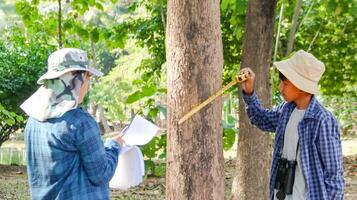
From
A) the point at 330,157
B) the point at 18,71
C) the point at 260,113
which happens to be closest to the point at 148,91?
the point at 260,113

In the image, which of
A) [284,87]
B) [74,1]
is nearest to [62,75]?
[284,87]

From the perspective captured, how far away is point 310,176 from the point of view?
3.38 meters

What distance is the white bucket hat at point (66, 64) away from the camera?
3.10m

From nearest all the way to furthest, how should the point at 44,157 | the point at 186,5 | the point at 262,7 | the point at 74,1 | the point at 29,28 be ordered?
the point at 44,157 → the point at 186,5 → the point at 262,7 → the point at 74,1 → the point at 29,28

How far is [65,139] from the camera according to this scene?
300cm

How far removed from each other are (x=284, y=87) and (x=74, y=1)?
5.03 meters

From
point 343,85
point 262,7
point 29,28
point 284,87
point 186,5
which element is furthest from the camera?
point 343,85

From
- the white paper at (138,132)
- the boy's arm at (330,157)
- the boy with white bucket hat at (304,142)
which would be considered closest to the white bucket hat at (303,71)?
the boy with white bucket hat at (304,142)

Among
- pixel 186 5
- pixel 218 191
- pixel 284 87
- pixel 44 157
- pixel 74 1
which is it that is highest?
pixel 74 1

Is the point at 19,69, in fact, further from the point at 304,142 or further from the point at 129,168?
the point at 304,142

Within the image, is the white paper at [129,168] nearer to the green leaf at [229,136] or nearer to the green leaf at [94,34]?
the green leaf at [229,136]

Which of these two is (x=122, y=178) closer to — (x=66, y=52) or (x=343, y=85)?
(x=66, y=52)

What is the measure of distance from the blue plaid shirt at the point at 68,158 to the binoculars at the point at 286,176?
0.97m

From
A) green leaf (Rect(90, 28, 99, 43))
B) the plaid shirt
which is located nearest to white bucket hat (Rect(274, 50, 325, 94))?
the plaid shirt
